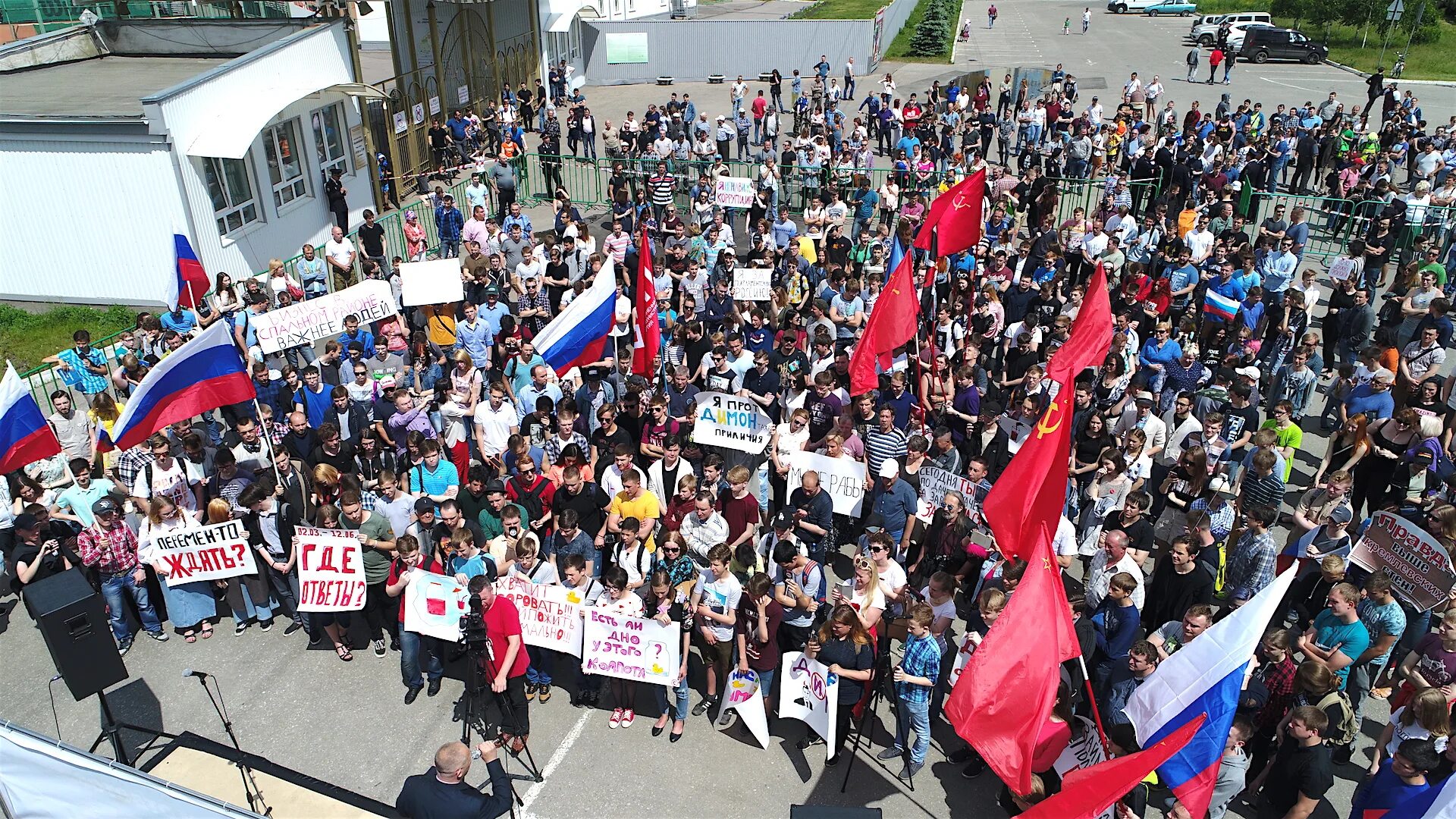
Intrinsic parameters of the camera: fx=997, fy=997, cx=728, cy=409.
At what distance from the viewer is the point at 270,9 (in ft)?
72.0

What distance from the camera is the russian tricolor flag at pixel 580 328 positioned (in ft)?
35.6

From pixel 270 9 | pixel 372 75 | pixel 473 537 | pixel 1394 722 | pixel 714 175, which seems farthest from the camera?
pixel 372 75

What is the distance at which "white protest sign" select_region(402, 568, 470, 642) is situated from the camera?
817 cm

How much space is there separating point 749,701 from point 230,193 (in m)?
14.9

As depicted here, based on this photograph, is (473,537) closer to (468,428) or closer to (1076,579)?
(468,428)

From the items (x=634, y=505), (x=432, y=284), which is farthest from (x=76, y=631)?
(x=432, y=284)

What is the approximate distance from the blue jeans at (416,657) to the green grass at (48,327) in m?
10.8

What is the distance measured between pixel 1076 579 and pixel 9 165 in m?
17.8

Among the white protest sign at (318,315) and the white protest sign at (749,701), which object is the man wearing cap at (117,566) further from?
the white protest sign at (749,701)

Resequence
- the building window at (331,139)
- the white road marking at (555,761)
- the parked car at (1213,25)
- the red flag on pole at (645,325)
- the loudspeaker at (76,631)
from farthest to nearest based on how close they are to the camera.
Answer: the parked car at (1213,25)
the building window at (331,139)
the red flag on pole at (645,325)
the white road marking at (555,761)
the loudspeaker at (76,631)

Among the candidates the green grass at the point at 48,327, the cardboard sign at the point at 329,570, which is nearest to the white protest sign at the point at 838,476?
the cardboard sign at the point at 329,570

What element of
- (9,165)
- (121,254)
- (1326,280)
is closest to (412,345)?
(121,254)

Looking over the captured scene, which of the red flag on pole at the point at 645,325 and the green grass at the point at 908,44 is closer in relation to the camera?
the red flag on pole at the point at 645,325

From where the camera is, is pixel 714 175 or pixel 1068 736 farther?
pixel 714 175
